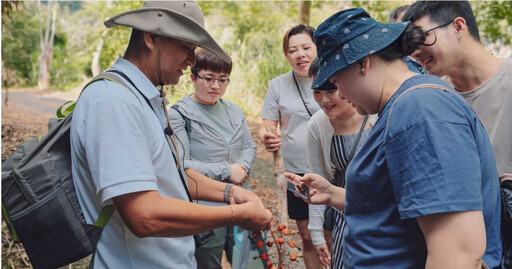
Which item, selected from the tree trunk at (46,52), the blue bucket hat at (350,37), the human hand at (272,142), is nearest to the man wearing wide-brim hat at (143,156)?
the blue bucket hat at (350,37)

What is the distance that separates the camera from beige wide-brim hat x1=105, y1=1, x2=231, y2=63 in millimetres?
1619

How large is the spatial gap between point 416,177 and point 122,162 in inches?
35.6

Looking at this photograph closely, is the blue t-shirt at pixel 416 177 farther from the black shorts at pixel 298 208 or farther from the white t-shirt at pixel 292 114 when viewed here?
the white t-shirt at pixel 292 114

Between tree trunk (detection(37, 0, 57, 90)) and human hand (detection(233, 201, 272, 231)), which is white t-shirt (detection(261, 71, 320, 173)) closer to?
human hand (detection(233, 201, 272, 231))

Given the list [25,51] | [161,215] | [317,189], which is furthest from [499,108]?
[25,51]

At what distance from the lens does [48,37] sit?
33.7 m

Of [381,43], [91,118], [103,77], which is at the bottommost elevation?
[91,118]

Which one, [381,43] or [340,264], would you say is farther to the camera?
[340,264]

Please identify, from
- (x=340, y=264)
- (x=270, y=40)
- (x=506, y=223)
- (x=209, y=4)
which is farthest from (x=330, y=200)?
(x=209, y=4)

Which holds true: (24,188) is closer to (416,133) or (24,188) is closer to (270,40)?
(416,133)

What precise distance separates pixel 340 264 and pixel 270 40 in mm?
13034

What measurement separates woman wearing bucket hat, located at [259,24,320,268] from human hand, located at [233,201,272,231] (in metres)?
1.62

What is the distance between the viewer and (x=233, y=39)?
50.9ft

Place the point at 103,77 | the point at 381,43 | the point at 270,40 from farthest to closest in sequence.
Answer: the point at 270,40 → the point at 103,77 → the point at 381,43
